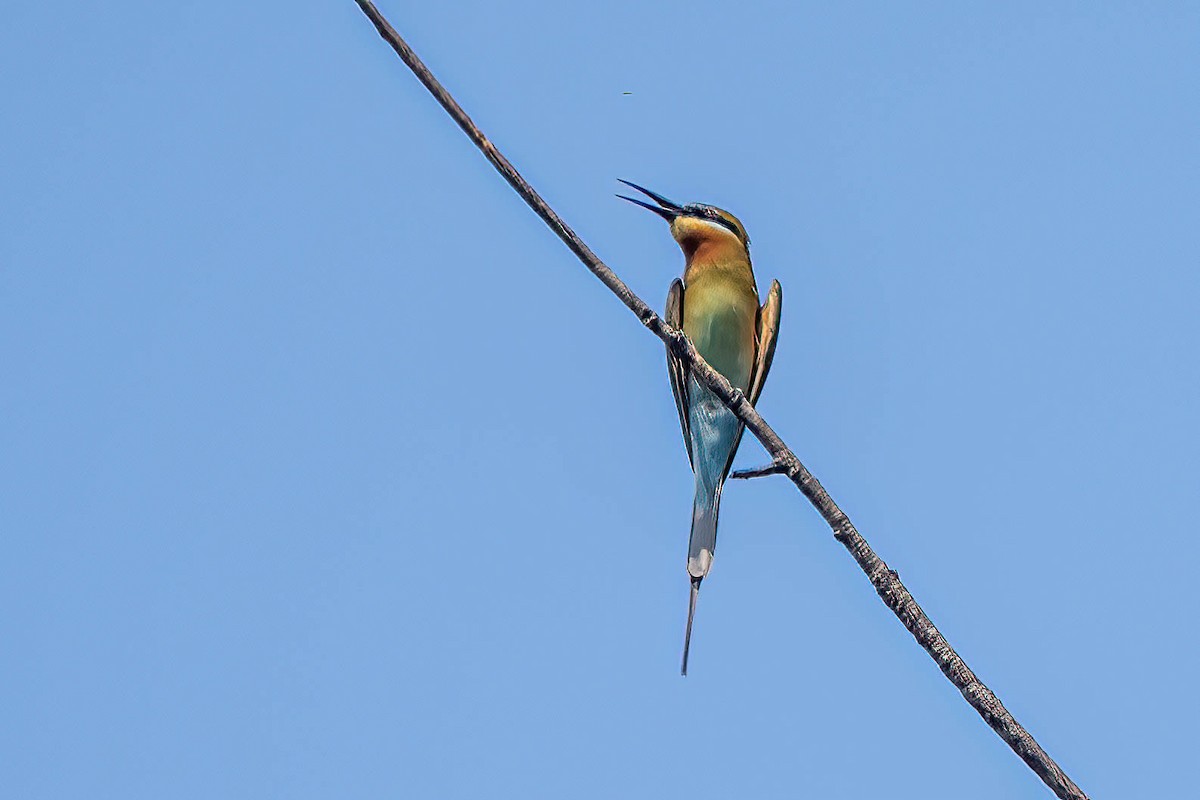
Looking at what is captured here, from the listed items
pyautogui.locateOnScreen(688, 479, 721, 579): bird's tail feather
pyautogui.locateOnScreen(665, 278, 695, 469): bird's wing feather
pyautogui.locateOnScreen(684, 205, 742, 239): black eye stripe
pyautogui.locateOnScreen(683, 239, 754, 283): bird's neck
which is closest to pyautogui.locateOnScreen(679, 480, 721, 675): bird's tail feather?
pyautogui.locateOnScreen(688, 479, 721, 579): bird's tail feather

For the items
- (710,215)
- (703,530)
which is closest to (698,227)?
(710,215)

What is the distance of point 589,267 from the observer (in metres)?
2.47

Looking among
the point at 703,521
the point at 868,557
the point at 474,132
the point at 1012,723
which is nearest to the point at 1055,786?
the point at 1012,723

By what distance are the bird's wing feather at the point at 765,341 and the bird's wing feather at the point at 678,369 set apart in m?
0.30

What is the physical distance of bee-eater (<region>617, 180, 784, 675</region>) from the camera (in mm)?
4500

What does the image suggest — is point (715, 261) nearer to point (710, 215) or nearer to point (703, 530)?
point (710, 215)

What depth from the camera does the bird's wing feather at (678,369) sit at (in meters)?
4.70

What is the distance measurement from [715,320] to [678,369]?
0.76 ft

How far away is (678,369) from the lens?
15.6 ft

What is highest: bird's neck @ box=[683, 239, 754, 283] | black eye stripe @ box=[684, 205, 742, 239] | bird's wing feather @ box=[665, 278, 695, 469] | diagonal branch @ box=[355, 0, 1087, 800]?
black eye stripe @ box=[684, 205, 742, 239]

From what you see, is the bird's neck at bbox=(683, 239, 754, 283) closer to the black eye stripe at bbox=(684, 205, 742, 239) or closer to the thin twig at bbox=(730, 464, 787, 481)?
the black eye stripe at bbox=(684, 205, 742, 239)

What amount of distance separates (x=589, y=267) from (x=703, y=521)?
1.59 metres

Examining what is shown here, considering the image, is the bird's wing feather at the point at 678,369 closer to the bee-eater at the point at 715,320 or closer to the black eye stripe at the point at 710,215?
the bee-eater at the point at 715,320

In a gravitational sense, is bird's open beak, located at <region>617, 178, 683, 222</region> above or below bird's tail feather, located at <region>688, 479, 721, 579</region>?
above
